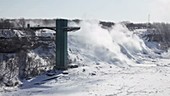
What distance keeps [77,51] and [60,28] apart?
7757mm

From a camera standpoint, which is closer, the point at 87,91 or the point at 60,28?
the point at 87,91

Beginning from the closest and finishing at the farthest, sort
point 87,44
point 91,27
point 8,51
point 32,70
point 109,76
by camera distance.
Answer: point 109,76, point 32,70, point 8,51, point 87,44, point 91,27

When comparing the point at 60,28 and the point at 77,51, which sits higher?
the point at 60,28

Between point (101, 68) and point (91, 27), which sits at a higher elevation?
point (91, 27)

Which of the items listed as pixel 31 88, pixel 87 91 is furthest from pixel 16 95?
pixel 87 91

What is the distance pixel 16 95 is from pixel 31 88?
1823 mm

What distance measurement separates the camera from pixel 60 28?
21250 mm

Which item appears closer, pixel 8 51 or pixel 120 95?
pixel 120 95

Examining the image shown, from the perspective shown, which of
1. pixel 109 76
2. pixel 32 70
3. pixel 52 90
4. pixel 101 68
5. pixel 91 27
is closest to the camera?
pixel 52 90

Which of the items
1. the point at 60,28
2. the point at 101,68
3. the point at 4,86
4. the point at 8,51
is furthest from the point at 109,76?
the point at 8,51

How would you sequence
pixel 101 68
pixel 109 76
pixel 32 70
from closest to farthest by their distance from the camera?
pixel 109 76 < pixel 32 70 < pixel 101 68

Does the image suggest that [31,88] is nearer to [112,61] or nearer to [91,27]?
[112,61]

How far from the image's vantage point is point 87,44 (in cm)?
3081

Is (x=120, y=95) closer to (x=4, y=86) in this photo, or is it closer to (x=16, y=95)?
(x=16, y=95)
